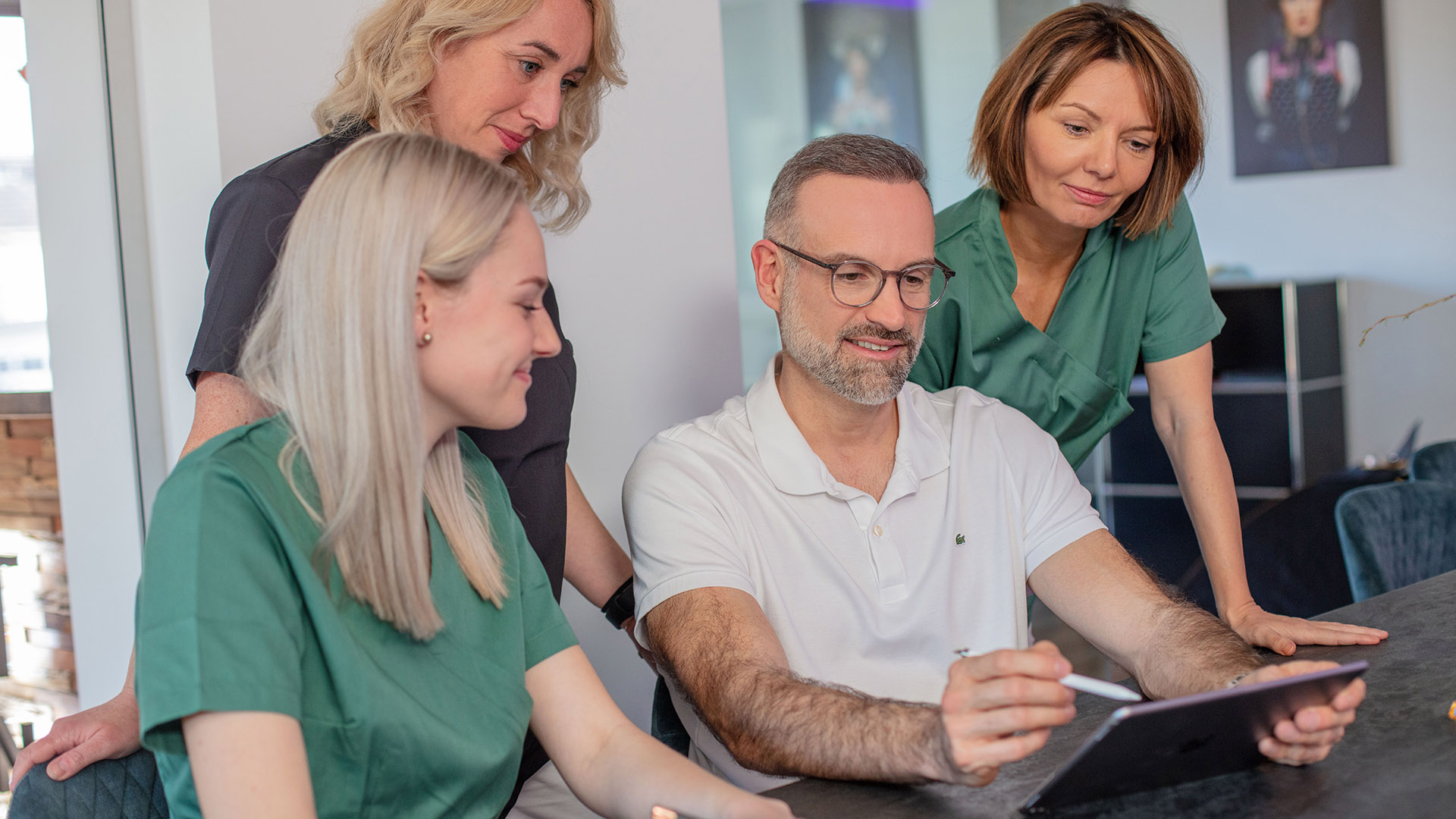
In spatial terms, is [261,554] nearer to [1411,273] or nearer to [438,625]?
[438,625]

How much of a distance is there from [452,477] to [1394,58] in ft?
16.4

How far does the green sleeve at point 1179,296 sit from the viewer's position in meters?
1.89

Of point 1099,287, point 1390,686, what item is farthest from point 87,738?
point 1099,287

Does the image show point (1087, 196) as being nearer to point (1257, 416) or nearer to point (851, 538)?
point (851, 538)

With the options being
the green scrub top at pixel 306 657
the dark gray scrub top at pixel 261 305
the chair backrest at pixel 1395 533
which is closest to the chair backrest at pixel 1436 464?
the chair backrest at pixel 1395 533

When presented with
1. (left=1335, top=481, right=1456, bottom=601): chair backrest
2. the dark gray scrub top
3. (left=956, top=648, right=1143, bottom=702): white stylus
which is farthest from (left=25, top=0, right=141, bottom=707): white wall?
(left=1335, top=481, right=1456, bottom=601): chair backrest

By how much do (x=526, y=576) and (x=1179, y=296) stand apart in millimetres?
1190

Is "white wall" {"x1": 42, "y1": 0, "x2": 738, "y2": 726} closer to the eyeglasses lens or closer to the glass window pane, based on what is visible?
the glass window pane

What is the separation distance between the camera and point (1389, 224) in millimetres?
4980

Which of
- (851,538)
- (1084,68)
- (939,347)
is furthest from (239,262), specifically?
(1084,68)

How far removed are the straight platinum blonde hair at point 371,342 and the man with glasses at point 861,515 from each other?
1.34ft

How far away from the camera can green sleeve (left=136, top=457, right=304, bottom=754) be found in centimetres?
87

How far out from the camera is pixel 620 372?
2064 mm

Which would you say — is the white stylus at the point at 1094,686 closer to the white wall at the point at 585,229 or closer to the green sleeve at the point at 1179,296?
the green sleeve at the point at 1179,296
